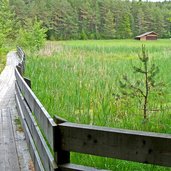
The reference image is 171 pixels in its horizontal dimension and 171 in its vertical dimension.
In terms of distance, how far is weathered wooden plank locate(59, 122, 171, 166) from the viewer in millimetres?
1811

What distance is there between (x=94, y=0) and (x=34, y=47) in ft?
256

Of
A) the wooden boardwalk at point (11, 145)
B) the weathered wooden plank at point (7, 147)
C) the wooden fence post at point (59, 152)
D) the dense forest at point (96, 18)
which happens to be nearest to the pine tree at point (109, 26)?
the dense forest at point (96, 18)

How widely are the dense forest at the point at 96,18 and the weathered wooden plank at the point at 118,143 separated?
247 ft

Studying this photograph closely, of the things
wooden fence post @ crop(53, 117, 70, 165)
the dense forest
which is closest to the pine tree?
the dense forest

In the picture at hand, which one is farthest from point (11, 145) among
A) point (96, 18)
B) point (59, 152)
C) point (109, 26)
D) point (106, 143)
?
point (96, 18)

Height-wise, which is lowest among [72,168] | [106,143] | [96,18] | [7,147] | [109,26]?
[7,147]

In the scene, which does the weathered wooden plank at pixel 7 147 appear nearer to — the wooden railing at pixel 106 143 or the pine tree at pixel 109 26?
the wooden railing at pixel 106 143

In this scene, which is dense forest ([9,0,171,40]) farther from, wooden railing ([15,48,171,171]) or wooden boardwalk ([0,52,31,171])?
wooden railing ([15,48,171,171])

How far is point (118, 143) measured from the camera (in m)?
1.95

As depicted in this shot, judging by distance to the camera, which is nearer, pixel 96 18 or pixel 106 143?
pixel 106 143

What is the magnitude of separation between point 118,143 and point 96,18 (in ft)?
308

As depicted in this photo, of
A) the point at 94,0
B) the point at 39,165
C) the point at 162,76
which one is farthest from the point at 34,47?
the point at 94,0

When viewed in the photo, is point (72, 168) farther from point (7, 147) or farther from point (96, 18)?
point (96, 18)

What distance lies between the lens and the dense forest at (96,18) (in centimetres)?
8169
